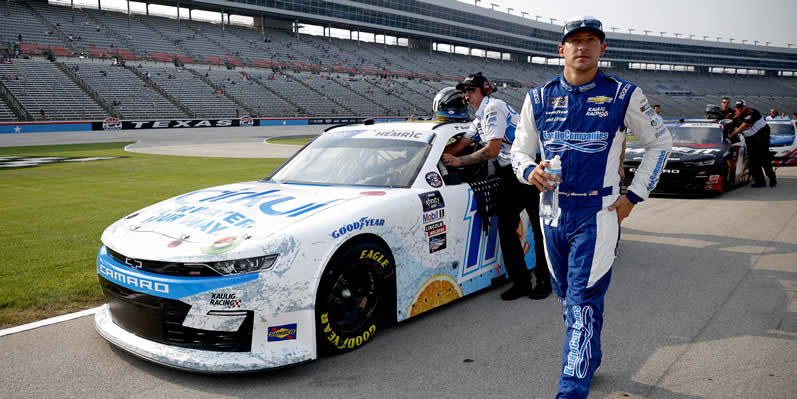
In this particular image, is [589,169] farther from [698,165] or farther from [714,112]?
[714,112]

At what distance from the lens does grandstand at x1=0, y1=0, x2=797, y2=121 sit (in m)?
34.0

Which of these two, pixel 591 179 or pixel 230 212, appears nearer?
pixel 591 179

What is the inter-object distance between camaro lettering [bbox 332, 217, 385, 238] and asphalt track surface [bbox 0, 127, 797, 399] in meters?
0.77

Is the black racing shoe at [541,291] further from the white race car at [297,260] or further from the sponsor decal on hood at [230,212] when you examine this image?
the sponsor decal on hood at [230,212]

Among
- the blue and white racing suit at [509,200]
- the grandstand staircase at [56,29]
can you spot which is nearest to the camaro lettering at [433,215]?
the blue and white racing suit at [509,200]

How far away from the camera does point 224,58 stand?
46.3 meters

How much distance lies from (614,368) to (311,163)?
2.72 m

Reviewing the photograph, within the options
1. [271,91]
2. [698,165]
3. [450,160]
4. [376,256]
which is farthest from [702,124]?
[271,91]

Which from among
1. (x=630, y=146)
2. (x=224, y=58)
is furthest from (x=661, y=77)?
(x=630, y=146)

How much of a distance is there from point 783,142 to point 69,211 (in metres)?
18.8

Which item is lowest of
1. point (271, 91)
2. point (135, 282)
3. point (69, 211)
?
point (69, 211)

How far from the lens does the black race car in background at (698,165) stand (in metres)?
10.1

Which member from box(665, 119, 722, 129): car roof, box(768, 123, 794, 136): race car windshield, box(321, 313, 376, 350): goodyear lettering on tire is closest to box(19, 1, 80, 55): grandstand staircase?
box(665, 119, 722, 129): car roof

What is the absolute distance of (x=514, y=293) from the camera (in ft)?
14.7
